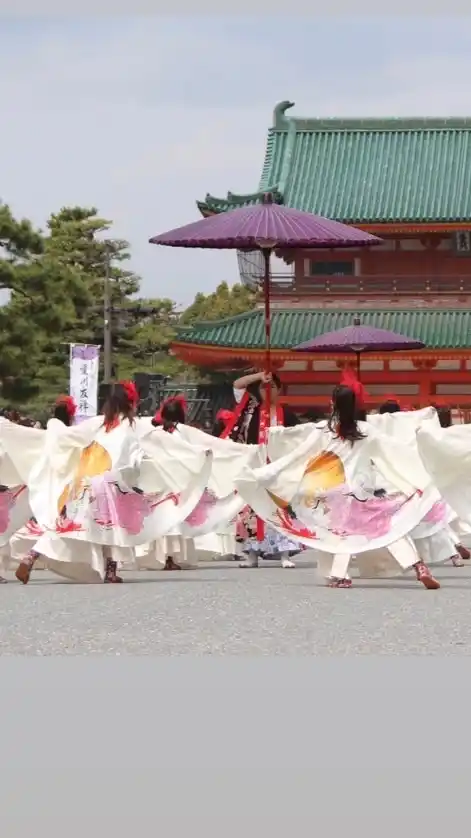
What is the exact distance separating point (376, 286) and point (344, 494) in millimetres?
30563

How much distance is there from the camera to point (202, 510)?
16156 mm

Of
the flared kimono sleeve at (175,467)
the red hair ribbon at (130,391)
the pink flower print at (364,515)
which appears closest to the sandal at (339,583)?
the pink flower print at (364,515)

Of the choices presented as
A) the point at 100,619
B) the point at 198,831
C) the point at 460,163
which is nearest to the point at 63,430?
the point at 100,619

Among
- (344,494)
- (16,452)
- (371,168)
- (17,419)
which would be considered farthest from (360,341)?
(371,168)

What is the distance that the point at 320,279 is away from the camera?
4419 centimetres

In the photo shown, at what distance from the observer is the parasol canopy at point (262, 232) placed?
16297 mm

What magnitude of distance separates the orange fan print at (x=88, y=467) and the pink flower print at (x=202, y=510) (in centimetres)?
179

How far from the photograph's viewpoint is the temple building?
42156 millimetres

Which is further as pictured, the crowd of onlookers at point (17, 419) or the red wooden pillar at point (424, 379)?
the red wooden pillar at point (424, 379)

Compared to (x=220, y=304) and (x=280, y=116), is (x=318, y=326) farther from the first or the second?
(x=220, y=304)

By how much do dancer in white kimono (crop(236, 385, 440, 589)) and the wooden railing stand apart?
30.0m

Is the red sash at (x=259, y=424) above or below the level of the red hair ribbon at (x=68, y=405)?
below

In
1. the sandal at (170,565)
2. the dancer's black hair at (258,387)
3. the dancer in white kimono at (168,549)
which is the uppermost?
the dancer's black hair at (258,387)

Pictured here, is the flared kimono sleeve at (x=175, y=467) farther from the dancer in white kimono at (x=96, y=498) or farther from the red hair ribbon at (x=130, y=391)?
the red hair ribbon at (x=130, y=391)
